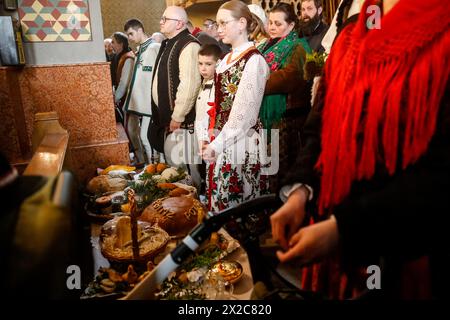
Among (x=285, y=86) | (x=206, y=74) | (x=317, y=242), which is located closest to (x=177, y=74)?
(x=206, y=74)

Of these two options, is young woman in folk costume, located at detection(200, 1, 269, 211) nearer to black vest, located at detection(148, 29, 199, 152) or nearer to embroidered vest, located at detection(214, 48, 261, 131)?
embroidered vest, located at detection(214, 48, 261, 131)

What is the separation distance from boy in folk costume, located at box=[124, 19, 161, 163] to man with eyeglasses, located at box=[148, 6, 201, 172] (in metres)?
0.17

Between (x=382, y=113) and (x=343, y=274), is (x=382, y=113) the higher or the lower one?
the higher one

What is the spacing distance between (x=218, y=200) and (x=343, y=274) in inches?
52.6

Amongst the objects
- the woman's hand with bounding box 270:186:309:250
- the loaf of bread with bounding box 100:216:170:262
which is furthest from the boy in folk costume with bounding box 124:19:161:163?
the woman's hand with bounding box 270:186:309:250

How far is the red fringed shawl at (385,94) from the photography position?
0.74m

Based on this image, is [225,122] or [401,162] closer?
[401,162]

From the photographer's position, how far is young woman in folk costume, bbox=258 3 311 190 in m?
2.32

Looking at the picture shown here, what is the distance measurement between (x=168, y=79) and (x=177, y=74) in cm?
9

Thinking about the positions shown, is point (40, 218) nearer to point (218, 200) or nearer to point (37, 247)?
point (37, 247)

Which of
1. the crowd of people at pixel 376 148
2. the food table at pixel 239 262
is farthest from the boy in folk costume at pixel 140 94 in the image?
the crowd of people at pixel 376 148
